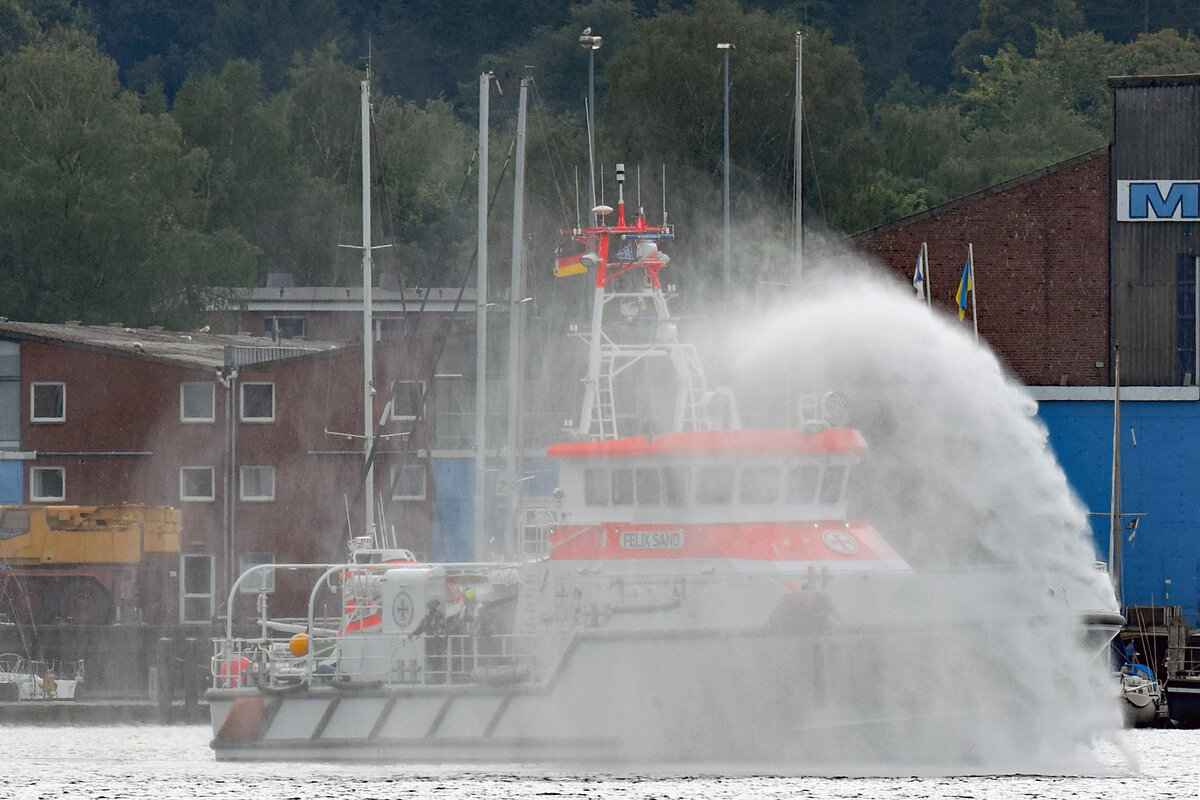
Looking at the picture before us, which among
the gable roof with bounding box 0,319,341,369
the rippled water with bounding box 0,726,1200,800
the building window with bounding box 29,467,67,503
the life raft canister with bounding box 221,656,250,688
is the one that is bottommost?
the rippled water with bounding box 0,726,1200,800

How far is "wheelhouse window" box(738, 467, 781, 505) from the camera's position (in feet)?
92.1

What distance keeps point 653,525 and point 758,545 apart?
1512 mm

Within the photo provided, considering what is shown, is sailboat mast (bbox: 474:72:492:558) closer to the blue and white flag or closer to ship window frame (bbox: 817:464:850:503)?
ship window frame (bbox: 817:464:850:503)

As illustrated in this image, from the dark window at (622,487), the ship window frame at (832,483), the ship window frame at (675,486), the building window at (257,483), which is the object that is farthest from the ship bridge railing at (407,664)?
the building window at (257,483)

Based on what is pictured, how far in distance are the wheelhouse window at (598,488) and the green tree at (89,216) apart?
44.3 meters

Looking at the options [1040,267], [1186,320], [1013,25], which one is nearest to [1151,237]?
[1186,320]

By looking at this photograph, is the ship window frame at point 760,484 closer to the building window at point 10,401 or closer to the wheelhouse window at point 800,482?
the wheelhouse window at point 800,482

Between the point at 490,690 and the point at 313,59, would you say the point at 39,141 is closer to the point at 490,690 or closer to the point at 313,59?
the point at 313,59

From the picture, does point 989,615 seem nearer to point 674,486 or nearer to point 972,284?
point 674,486

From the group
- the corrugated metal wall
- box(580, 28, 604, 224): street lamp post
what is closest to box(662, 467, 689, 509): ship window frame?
box(580, 28, 604, 224): street lamp post

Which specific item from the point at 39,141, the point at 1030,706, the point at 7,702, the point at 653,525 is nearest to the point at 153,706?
the point at 7,702

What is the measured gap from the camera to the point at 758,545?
27.9 meters

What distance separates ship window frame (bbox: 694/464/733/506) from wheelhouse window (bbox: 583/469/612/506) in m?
1.30

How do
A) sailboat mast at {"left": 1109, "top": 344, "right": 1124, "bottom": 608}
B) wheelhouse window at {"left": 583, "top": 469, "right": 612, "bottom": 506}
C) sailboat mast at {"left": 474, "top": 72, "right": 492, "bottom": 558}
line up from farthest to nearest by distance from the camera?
sailboat mast at {"left": 1109, "top": 344, "right": 1124, "bottom": 608}, sailboat mast at {"left": 474, "top": 72, "right": 492, "bottom": 558}, wheelhouse window at {"left": 583, "top": 469, "right": 612, "bottom": 506}
